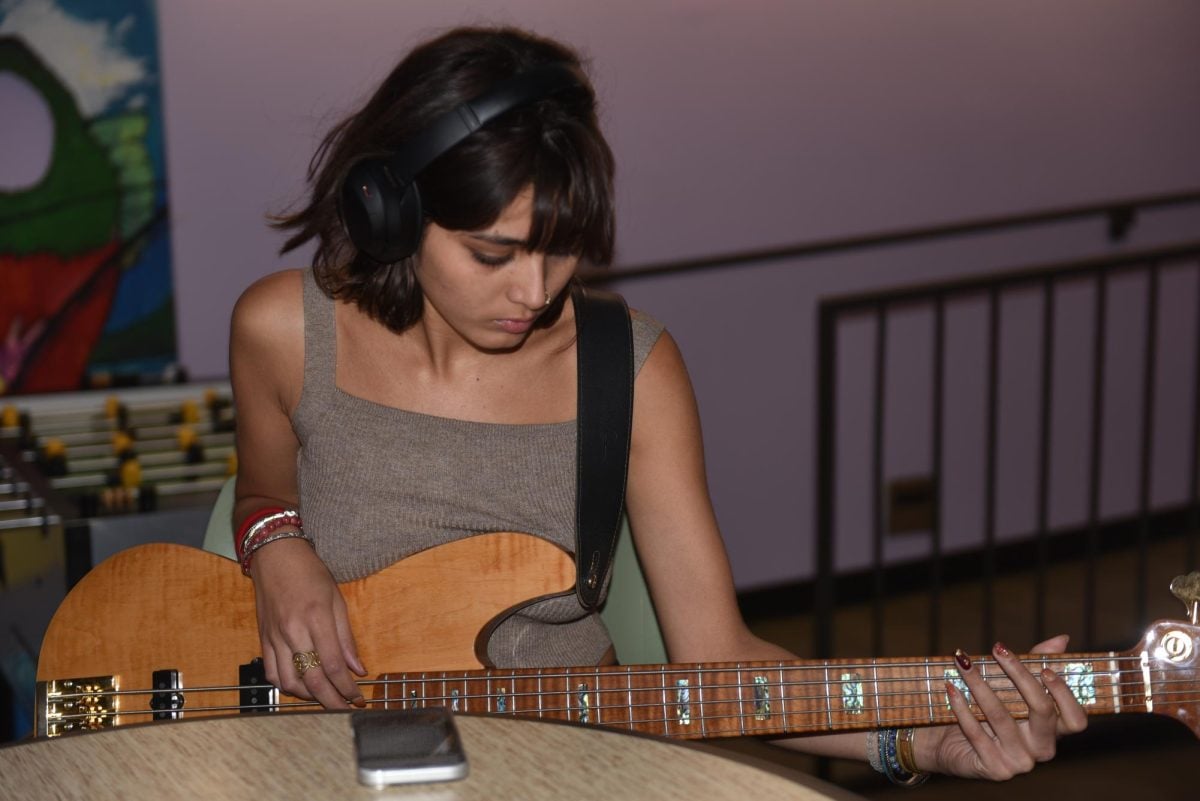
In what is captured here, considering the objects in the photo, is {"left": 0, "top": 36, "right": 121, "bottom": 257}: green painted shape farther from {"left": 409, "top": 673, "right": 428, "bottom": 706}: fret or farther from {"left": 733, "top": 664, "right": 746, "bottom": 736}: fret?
{"left": 733, "top": 664, "right": 746, "bottom": 736}: fret

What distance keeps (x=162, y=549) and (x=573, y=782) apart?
88 cm

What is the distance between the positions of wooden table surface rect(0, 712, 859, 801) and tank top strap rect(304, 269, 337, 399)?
803 millimetres

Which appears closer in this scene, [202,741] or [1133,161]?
[202,741]

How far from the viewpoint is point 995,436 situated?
3.65m

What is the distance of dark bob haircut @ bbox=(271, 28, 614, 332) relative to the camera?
4.99 ft

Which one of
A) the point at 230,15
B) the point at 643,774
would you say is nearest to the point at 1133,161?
the point at 230,15

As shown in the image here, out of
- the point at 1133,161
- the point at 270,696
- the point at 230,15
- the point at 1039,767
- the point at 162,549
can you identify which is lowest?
the point at 1039,767

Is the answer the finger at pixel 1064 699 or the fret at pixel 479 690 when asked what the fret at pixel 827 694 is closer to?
the finger at pixel 1064 699

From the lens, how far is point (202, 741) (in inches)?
39.4

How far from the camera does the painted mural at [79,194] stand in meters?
3.26

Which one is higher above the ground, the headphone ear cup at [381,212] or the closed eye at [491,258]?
the headphone ear cup at [381,212]

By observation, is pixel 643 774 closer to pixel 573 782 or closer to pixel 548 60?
pixel 573 782

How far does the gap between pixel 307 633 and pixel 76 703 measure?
0.28 m

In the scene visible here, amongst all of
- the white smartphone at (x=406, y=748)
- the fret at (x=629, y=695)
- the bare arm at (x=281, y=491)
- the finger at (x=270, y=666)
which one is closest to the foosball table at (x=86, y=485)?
the bare arm at (x=281, y=491)
